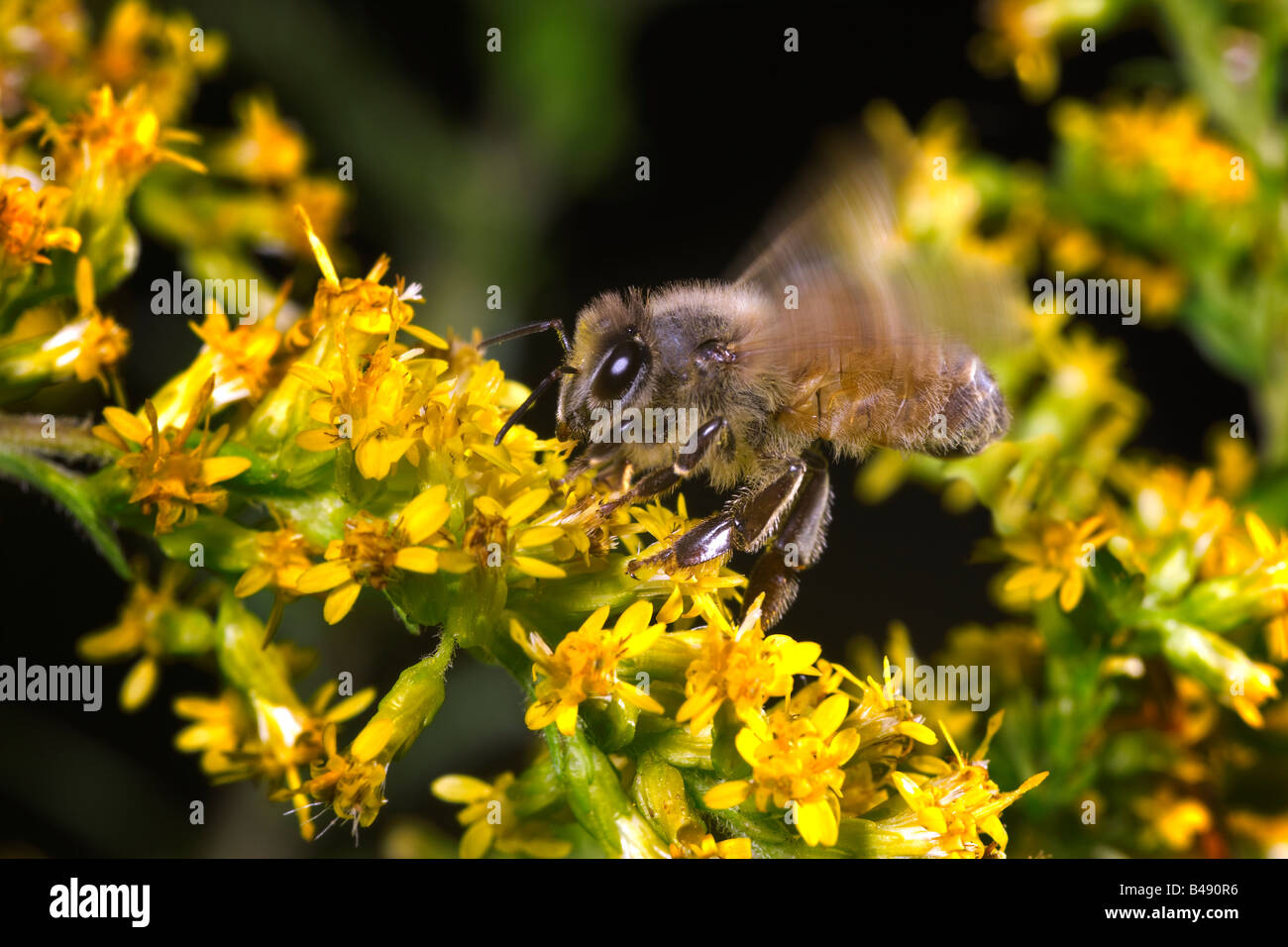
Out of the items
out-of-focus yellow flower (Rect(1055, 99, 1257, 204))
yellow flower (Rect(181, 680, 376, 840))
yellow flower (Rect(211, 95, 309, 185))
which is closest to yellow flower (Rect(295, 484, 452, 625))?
yellow flower (Rect(181, 680, 376, 840))

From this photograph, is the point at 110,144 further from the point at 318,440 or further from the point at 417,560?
the point at 417,560

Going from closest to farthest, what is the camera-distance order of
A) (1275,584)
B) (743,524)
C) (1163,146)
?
1. (743,524)
2. (1275,584)
3. (1163,146)

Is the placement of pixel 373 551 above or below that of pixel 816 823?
above

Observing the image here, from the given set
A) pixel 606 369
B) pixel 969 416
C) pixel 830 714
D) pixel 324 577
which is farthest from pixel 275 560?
pixel 969 416

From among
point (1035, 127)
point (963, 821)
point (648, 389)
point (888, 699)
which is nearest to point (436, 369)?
point (648, 389)

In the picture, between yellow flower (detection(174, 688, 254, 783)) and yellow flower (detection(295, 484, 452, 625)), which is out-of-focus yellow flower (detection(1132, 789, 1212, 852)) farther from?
yellow flower (detection(174, 688, 254, 783))

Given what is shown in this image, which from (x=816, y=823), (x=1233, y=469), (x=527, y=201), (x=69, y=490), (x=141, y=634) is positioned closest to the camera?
(x=816, y=823)

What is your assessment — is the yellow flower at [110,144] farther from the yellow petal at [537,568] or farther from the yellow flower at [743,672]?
the yellow flower at [743,672]
